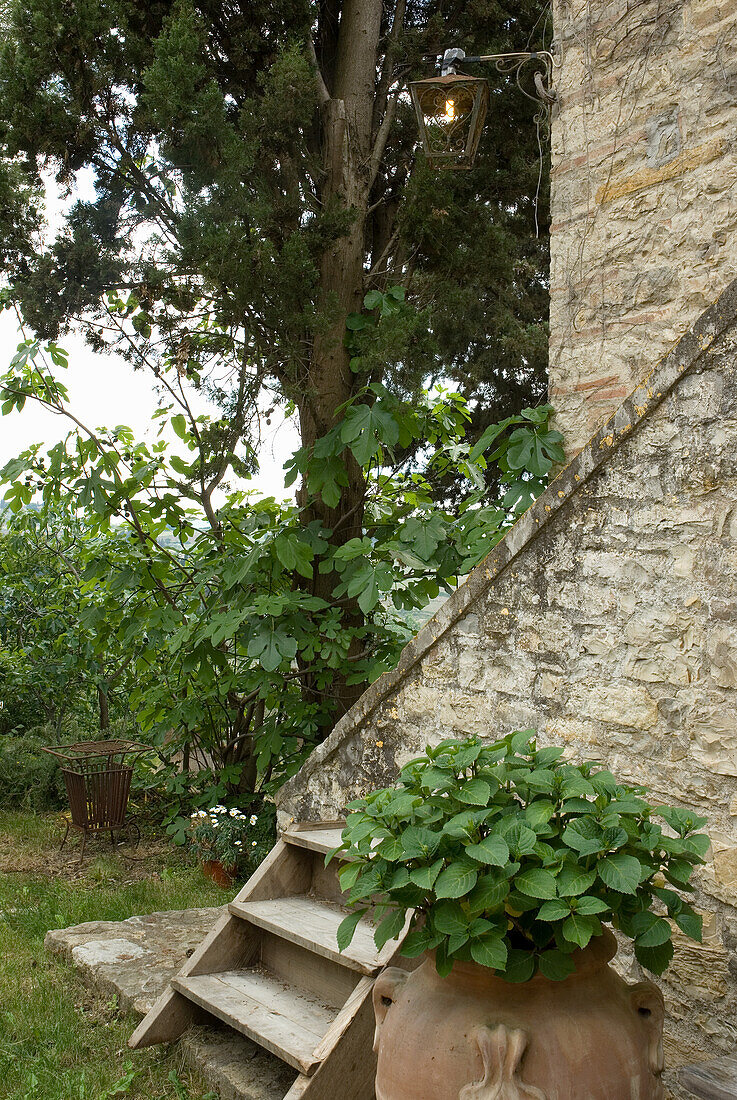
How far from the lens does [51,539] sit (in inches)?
290

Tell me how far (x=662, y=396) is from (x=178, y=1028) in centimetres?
244

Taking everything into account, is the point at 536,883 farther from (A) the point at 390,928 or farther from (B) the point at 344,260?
(B) the point at 344,260

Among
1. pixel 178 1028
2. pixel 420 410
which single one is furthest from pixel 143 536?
pixel 178 1028

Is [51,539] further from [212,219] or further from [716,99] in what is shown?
[716,99]

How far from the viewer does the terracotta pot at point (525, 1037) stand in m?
1.70

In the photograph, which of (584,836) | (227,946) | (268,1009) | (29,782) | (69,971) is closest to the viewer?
(584,836)

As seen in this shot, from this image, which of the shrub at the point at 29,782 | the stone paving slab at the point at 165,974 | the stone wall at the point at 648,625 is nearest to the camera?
the stone wall at the point at 648,625

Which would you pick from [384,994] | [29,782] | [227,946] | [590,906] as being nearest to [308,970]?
[227,946]

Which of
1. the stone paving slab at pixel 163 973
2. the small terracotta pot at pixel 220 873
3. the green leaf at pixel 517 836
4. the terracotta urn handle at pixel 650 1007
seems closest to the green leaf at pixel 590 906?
the green leaf at pixel 517 836

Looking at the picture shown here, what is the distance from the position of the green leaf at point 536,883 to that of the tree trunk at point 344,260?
3171 millimetres

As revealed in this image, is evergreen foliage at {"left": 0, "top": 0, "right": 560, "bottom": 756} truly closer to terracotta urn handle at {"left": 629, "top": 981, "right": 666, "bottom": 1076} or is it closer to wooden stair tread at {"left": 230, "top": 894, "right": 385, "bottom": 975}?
wooden stair tread at {"left": 230, "top": 894, "right": 385, "bottom": 975}

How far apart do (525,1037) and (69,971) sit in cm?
259

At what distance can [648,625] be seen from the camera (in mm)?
2355

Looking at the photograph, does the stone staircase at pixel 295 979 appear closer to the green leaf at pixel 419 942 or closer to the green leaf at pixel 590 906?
the green leaf at pixel 419 942
